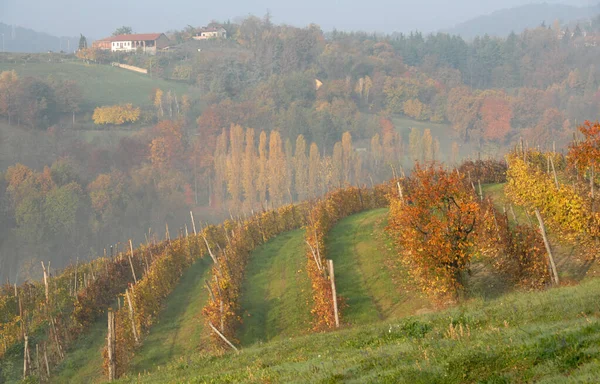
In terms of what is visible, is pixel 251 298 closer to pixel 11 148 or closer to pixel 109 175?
pixel 109 175

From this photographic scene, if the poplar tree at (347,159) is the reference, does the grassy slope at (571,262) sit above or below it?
above

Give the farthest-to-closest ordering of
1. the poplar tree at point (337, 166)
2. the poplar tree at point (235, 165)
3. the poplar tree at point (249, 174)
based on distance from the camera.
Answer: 1. the poplar tree at point (235, 165)
2. the poplar tree at point (337, 166)
3. the poplar tree at point (249, 174)

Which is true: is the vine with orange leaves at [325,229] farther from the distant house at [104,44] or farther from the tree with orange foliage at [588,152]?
the distant house at [104,44]

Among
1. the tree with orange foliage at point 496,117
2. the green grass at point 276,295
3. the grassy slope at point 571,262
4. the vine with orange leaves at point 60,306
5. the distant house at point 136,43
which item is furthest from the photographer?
the distant house at point 136,43

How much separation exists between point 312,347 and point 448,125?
422 feet

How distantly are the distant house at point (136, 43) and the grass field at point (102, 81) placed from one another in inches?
1135

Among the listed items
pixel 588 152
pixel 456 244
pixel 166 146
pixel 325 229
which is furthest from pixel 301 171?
pixel 456 244

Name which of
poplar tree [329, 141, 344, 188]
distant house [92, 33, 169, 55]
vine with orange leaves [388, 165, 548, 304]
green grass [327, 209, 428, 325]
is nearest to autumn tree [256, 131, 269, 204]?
poplar tree [329, 141, 344, 188]

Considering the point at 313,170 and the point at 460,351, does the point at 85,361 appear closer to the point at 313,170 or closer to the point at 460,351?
the point at 460,351

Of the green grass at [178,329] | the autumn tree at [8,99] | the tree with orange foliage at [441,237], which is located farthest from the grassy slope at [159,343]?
the autumn tree at [8,99]

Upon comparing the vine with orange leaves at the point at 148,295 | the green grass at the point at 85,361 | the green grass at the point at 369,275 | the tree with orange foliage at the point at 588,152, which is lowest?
the green grass at the point at 85,361

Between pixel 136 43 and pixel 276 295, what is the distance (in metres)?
168

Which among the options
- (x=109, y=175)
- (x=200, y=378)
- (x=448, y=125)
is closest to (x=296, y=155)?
(x=109, y=175)

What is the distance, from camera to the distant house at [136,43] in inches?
7317
